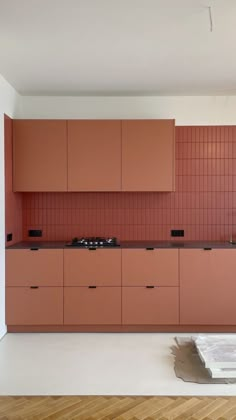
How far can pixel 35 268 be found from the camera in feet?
13.3

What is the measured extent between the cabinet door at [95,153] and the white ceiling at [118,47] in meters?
0.43

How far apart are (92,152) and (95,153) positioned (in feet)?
0.11

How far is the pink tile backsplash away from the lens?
15.0 ft

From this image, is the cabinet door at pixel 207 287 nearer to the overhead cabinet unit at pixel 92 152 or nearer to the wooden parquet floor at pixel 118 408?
the overhead cabinet unit at pixel 92 152

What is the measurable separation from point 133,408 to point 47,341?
149cm

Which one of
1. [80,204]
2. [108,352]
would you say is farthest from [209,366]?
[80,204]

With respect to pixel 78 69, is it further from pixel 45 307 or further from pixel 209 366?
pixel 209 366

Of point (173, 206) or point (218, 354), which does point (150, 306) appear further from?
point (173, 206)

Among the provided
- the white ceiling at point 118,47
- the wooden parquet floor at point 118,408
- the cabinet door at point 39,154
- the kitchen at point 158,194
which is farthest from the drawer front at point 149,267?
the white ceiling at point 118,47

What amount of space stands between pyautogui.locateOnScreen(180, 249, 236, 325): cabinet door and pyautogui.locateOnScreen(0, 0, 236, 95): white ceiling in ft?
5.74

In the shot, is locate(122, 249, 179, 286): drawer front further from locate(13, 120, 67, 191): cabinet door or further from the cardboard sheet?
locate(13, 120, 67, 191): cabinet door

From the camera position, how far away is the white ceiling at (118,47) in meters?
2.56

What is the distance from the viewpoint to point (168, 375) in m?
3.04

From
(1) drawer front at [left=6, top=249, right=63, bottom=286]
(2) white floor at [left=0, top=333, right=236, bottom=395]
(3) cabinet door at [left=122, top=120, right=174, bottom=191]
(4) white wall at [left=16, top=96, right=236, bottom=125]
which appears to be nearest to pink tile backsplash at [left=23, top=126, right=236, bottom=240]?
(4) white wall at [left=16, top=96, right=236, bottom=125]
